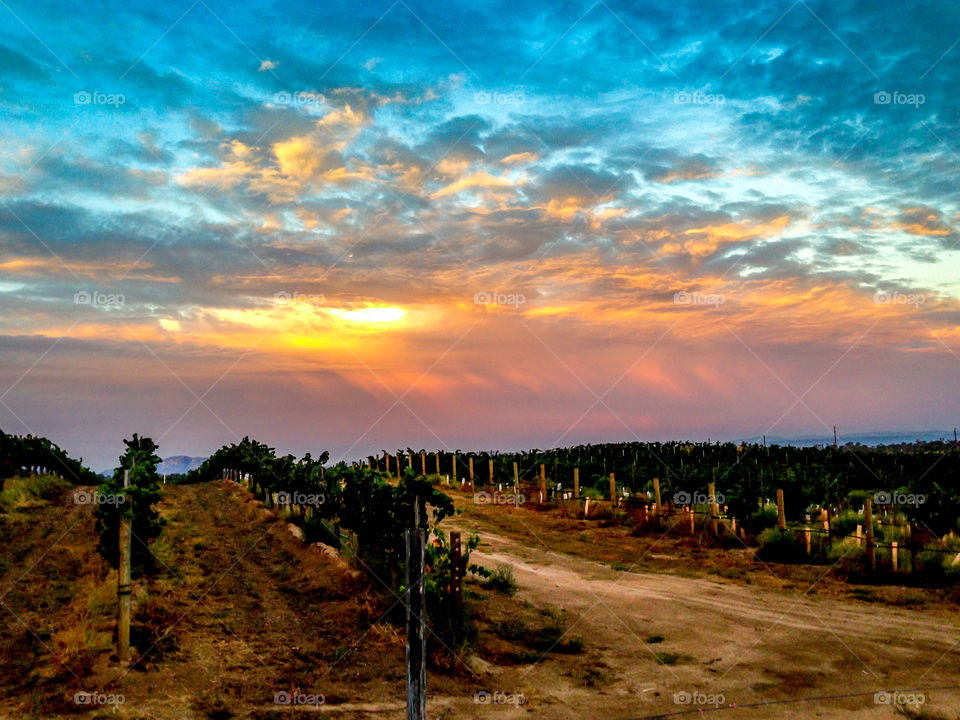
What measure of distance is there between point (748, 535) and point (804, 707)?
1458 centimetres

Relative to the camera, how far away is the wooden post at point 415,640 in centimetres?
792

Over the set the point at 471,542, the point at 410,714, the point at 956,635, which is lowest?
the point at 956,635

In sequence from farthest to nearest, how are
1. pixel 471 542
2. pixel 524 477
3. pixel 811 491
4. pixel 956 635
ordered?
pixel 524 477 → pixel 811 491 → pixel 471 542 → pixel 956 635

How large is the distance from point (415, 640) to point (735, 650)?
23.8 feet

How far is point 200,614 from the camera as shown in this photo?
14070 mm

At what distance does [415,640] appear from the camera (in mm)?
8039

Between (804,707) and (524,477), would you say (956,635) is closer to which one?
(804,707)

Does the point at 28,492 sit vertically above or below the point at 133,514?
below

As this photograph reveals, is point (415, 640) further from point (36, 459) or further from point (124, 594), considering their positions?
point (36, 459)

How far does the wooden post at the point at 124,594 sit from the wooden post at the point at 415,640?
18.2 ft

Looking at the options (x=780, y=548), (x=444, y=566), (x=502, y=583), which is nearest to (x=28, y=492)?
(x=502, y=583)

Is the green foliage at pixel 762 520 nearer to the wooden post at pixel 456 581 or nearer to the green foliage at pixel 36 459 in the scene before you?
the wooden post at pixel 456 581

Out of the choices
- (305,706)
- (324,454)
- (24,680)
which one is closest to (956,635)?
(305,706)

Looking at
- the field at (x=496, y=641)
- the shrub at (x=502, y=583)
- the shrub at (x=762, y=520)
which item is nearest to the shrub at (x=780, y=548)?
the field at (x=496, y=641)
